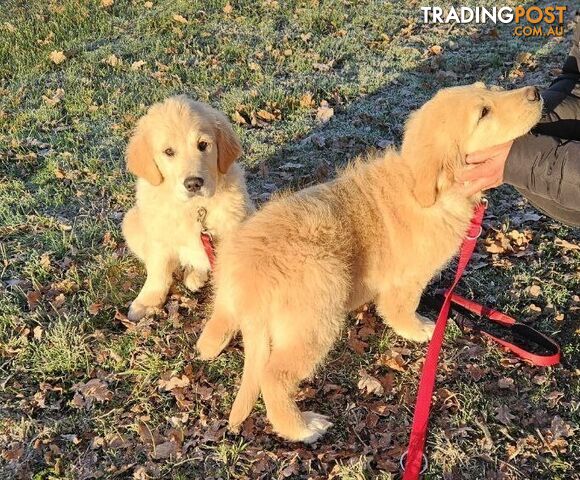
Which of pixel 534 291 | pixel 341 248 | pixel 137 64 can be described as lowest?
pixel 534 291

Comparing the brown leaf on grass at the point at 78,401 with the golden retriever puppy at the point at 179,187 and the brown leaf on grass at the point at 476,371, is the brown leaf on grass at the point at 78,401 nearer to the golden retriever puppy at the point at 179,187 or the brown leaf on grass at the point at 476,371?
the golden retriever puppy at the point at 179,187

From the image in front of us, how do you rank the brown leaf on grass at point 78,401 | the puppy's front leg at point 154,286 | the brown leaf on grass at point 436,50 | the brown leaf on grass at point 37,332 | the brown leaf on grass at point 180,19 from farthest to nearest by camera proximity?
the brown leaf on grass at point 180,19 < the brown leaf on grass at point 436,50 < the puppy's front leg at point 154,286 < the brown leaf on grass at point 37,332 < the brown leaf on grass at point 78,401

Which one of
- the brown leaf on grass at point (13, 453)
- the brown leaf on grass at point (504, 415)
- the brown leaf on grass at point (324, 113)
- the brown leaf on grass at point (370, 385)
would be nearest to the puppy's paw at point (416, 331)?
the brown leaf on grass at point (370, 385)

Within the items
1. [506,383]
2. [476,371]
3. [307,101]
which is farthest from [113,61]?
[506,383]

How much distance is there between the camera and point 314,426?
2975 mm

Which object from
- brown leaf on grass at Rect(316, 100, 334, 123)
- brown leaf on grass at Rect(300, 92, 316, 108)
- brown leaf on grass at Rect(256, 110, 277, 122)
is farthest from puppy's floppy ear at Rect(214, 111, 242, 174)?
brown leaf on grass at Rect(300, 92, 316, 108)

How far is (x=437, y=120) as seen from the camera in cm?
295

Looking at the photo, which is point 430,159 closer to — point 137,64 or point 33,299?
point 33,299

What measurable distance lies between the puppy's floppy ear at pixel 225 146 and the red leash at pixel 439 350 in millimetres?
1568

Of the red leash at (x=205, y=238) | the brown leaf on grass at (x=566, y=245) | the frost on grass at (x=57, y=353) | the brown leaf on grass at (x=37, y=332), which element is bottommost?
the brown leaf on grass at (x=566, y=245)

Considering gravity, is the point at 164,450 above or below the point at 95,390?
below

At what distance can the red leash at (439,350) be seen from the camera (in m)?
2.71

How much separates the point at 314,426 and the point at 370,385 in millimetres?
476

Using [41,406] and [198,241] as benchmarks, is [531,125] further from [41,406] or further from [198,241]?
[41,406]
